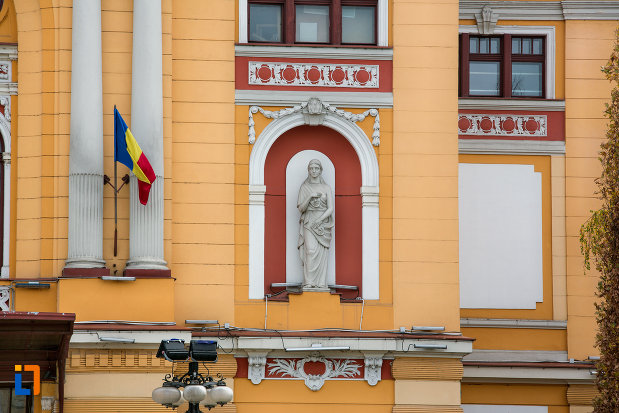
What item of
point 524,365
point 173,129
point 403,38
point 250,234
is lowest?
point 524,365

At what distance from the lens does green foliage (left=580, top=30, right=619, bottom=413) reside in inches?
Answer: 1144

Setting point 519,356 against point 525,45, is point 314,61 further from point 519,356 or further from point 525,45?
point 519,356

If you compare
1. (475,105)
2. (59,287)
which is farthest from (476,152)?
(59,287)

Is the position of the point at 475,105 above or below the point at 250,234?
above

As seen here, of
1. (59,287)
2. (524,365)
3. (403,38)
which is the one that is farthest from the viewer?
(524,365)

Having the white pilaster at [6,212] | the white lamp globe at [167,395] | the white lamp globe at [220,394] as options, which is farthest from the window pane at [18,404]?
the white lamp globe at [220,394]

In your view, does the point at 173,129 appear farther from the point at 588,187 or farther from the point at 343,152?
the point at 588,187

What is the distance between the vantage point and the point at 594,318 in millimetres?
32938

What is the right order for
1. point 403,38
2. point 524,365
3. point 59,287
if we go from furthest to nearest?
point 524,365 → point 403,38 → point 59,287

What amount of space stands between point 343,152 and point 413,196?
1703mm

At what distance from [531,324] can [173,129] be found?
969 cm

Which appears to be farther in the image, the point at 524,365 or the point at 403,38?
the point at 524,365

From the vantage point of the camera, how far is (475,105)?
33594 millimetres

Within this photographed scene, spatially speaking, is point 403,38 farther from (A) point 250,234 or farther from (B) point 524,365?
(B) point 524,365
